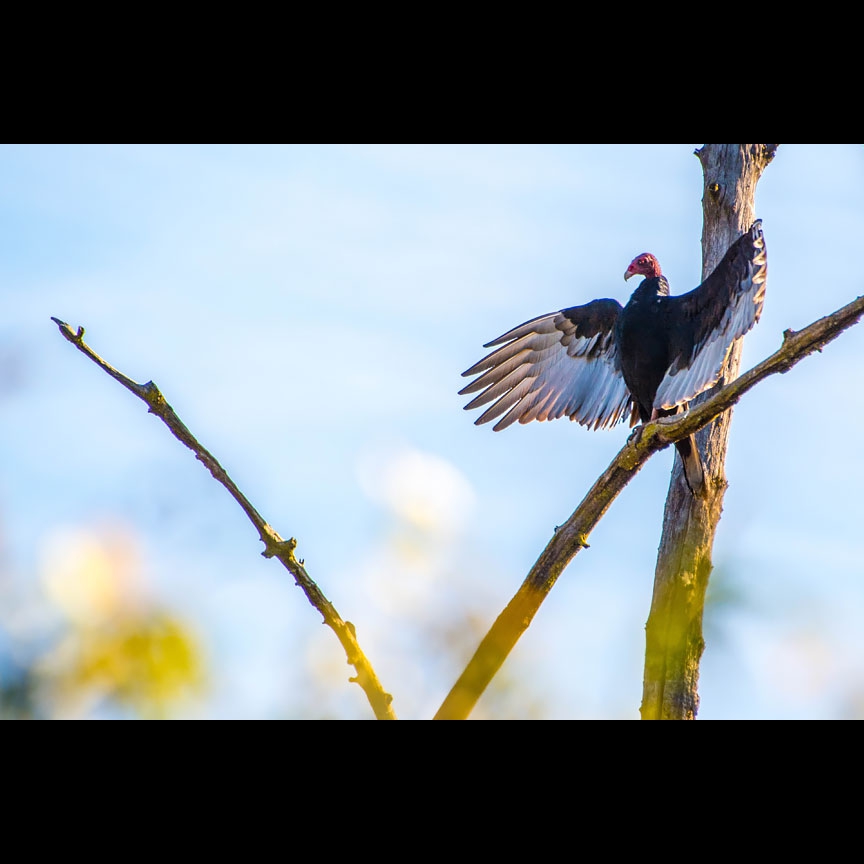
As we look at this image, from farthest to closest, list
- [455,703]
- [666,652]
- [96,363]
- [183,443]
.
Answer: [183,443]
[96,363]
[455,703]
[666,652]

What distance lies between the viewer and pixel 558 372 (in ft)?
24.6

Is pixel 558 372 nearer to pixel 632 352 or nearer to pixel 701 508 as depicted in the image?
pixel 632 352

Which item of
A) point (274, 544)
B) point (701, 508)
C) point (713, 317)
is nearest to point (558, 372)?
point (713, 317)

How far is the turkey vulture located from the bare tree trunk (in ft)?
0.57

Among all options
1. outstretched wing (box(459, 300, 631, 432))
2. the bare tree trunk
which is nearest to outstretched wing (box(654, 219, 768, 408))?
the bare tree trunk

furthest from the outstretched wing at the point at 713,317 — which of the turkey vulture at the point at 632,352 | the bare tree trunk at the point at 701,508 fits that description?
the bare tree trunk at the point at 701,508

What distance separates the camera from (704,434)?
20.3 ft

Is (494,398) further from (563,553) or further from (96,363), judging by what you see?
(96,363)

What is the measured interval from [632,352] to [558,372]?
797 mm

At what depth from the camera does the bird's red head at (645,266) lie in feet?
24.5

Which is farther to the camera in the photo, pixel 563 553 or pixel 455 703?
pixel 563 553

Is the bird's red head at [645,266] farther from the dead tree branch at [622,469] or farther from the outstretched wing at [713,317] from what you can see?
the dead tree branch at [622,469]
